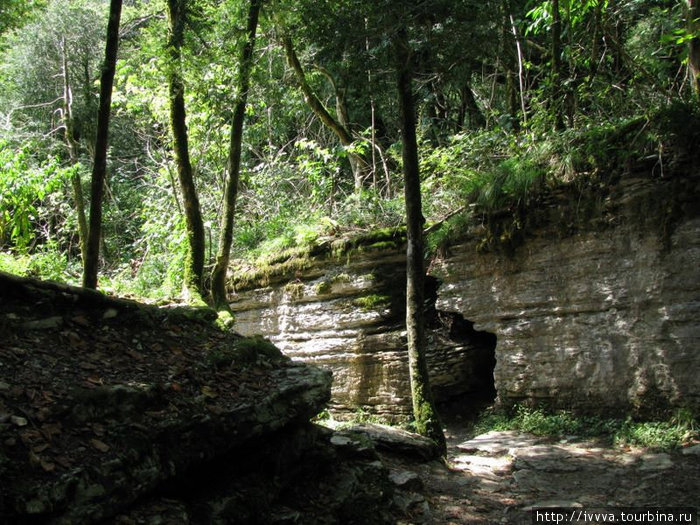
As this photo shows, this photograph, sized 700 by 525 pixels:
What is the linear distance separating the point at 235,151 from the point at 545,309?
5435 mm

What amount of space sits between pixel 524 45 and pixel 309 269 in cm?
712

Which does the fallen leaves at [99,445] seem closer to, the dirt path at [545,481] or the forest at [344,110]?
the dirt path at [545,481]

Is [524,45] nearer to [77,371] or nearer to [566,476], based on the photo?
[566,476]

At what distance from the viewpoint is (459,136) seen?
35.4 feet

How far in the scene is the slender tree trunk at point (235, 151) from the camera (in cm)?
862

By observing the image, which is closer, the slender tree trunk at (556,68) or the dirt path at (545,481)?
the dirt path at (545,481)

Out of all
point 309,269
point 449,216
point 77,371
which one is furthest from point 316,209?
point 77,371

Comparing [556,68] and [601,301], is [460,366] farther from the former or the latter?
[556,68]

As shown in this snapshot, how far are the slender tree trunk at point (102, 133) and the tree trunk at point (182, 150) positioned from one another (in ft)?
4.34

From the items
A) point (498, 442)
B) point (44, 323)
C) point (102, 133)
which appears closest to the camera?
point (44, 323)

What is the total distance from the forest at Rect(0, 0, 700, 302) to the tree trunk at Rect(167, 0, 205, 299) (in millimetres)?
29

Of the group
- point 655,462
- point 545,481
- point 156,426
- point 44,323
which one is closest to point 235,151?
point 44,323

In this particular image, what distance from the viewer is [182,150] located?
8.80 metres

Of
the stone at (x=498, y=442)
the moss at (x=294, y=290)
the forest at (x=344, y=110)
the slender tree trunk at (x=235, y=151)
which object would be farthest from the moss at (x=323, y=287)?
the stone at (x=498, y=442)
